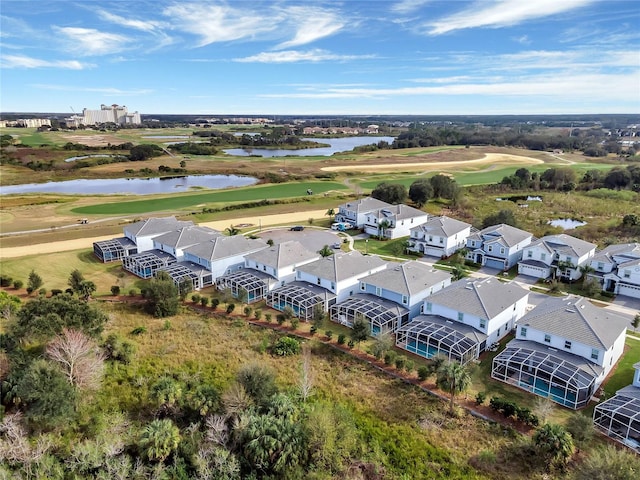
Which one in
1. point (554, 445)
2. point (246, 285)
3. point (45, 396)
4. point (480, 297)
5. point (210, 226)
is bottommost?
point (554, 445)

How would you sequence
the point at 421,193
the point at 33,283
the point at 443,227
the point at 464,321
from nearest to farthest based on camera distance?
the point at 464,321 → the point at 33,283 → the point at 443,227 → the point at 421,193

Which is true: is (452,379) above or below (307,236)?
below

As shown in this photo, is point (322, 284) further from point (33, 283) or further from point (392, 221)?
point (33, 283)

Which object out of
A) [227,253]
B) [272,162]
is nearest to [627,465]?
[227,253]

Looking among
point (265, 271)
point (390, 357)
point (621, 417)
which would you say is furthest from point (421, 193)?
point (621, 417)

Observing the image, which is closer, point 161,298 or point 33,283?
point 161,298

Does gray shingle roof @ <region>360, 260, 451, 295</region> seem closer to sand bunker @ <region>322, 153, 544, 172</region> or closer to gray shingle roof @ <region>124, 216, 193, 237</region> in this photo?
gray shingle roof @ <region>124, 216, 193, 237</region>
